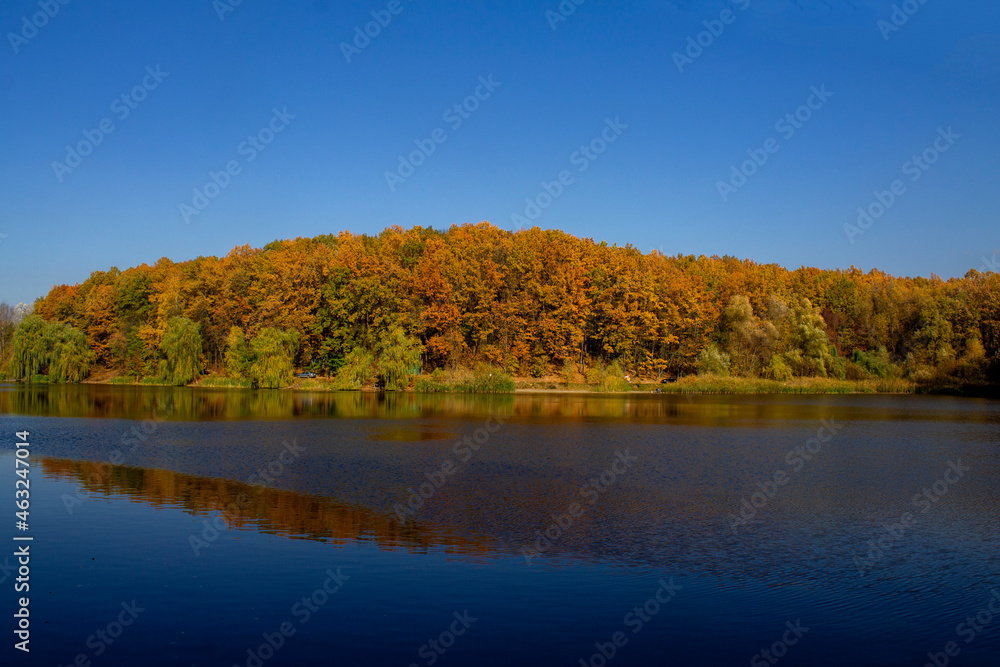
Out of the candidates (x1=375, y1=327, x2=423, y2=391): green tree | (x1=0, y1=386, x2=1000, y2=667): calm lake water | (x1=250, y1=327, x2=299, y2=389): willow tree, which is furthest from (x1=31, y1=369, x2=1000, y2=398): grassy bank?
(x1=0, y1=386, x2=1000, y2=667): calm lake water

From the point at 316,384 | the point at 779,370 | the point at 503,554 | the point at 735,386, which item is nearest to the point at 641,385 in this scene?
the point at 735,386

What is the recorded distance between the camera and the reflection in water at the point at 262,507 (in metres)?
12.2

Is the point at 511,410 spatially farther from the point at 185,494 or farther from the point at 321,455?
the point at 185,494

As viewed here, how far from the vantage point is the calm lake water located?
26.4 feet

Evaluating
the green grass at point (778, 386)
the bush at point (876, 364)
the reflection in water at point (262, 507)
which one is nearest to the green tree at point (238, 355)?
the green grass at point (778, 386)

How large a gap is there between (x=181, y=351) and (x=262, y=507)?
57925mm

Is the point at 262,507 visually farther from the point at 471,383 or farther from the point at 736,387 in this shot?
the point at 736,387

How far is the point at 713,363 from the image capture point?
70.8 meters

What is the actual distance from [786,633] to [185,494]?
12.3 meters

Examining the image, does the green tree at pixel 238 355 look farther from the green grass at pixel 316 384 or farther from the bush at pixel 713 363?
the bush at pixel 713 363

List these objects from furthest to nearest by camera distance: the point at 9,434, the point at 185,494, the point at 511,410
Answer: the point at 511,410 < the point at 9,434 < the point at 185,494

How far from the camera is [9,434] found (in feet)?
83.1

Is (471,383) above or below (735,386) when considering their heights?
above

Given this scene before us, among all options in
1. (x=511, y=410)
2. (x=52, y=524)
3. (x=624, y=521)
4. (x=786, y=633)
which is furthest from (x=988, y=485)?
(x=511, y=410)
